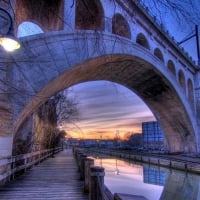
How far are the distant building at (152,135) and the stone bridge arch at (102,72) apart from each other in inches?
1153

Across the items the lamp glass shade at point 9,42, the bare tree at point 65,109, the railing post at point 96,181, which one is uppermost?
the bare tree at point 65,109

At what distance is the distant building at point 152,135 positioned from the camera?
60.7 m

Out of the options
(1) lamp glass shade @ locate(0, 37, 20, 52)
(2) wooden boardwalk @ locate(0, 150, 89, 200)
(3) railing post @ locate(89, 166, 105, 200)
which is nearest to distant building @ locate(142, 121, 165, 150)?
(2) wooden boardwalk @ locate(0, 150, 89, 200)

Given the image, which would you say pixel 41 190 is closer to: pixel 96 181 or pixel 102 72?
pixel 96 181

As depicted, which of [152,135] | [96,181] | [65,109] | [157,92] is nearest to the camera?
[96,181]

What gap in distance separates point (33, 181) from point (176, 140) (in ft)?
84.8

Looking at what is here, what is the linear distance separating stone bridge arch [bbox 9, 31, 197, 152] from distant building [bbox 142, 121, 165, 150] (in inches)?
1153

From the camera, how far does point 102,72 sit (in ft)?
61.5

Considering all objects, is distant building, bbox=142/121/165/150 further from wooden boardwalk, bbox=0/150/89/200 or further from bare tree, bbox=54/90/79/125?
wooden boardwalk, bbox=0/150/89/200

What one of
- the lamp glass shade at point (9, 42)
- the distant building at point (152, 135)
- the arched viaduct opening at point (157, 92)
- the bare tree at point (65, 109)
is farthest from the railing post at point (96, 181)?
the distant building at point (152, 135)

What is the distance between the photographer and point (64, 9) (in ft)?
36.9

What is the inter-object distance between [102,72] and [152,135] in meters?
48.2

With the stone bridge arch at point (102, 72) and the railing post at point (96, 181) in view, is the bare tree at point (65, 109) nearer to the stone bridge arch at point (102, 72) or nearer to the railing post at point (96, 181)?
the stone bridge arch at point (102, 72)

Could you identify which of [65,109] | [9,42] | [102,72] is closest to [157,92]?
[102,72]
